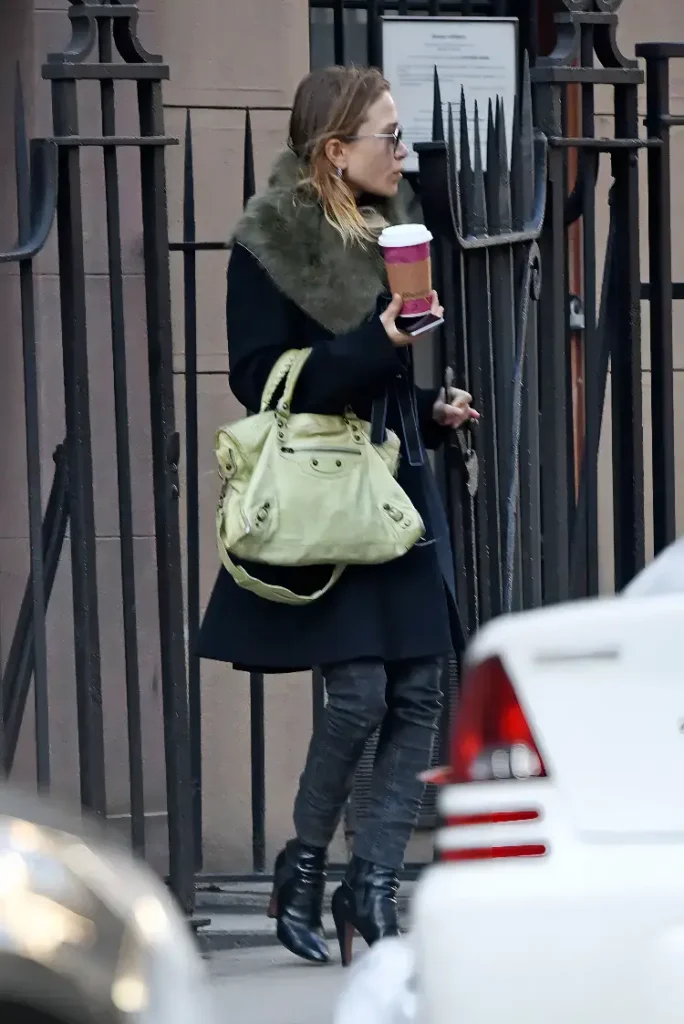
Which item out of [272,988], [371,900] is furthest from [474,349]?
[272,988]

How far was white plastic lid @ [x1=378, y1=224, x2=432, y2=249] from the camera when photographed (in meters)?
4.25

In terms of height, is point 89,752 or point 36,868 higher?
point 36,868

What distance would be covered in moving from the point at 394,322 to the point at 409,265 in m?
0.22

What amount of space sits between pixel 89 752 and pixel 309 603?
28.0 inches

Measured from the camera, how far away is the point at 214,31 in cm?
662

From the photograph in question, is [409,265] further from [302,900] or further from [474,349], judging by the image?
[302,900]

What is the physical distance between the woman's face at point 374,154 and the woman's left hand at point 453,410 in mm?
517

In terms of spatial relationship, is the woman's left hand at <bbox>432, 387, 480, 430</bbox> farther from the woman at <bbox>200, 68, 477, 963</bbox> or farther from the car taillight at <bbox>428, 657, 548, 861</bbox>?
the car taillight at <bbox>428, 657, 548, 861</bbox>

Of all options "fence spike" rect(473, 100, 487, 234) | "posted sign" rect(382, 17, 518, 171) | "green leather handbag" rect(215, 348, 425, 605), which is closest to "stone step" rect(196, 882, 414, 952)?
"green leather handbag" rect(215, 348, 425, 605)

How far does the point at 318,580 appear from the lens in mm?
4680

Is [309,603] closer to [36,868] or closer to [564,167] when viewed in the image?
[564,167]

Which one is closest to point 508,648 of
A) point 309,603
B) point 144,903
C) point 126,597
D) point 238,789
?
point 144,903

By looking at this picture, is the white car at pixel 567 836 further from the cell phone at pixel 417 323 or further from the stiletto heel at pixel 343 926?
the stiletto heel at pixel 343 926

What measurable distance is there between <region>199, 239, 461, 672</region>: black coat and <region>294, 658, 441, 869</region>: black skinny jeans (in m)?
0.08
